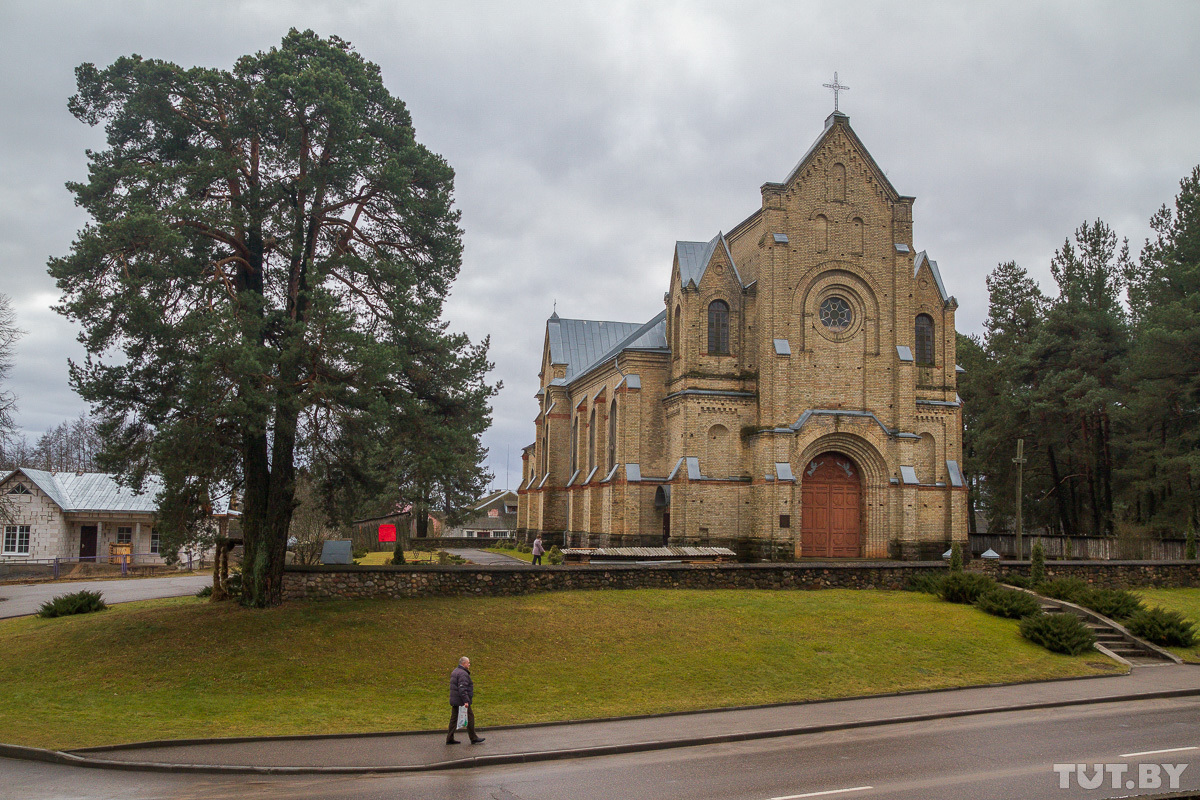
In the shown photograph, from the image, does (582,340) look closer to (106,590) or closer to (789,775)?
(106,590)

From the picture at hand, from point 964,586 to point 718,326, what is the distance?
591 inches

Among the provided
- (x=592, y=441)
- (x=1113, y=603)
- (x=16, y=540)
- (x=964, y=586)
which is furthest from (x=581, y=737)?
(x=16, y=540)

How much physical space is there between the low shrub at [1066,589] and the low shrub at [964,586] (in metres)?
1.41

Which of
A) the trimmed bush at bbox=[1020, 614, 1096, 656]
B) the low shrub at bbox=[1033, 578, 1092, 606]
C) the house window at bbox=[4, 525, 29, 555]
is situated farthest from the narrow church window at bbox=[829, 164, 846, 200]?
the house window at bbox=[4, 525, 29, 555]

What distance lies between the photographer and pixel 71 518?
1769 inches

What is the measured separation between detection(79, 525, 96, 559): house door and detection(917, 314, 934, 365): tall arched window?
4153 cm

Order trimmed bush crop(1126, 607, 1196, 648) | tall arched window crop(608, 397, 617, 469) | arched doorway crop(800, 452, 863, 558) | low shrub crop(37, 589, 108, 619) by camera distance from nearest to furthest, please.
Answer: trimmed bush crop(1126, 607, 1196, 648) < low shrub crop(37, 589, 108, 619) < arched doorway crop(800, 452, 863, 558) < tall arched window crop(608, 397, 617, 469)

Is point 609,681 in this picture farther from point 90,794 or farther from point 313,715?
point 90,794

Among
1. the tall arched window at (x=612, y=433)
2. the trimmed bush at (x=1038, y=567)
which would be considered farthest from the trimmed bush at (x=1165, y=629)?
the tall arched window at (x=612, y=433)

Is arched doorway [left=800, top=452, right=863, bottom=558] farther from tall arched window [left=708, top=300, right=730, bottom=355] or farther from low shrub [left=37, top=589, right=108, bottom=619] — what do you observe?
low shrub [left=37, top=589, right=108, bottom=619]

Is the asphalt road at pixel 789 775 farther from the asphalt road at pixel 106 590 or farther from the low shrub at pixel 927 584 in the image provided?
the asphalt road at pixel 106 590

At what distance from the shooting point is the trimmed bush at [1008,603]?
71.5 feet

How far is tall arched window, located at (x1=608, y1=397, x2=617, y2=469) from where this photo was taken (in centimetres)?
3822

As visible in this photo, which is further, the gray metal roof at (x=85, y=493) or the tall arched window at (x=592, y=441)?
the gray metal roof at (x=85, y=493)
